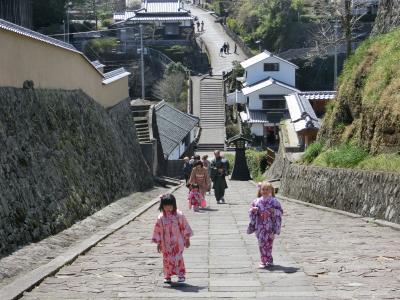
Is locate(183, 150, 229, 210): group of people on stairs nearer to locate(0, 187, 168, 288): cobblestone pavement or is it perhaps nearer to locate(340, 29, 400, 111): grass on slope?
locate(0, 187, 168, 288): cobblestone pavement

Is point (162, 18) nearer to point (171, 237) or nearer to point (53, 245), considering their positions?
point (53, 245)

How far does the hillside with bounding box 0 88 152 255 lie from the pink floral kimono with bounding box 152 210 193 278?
2.19m

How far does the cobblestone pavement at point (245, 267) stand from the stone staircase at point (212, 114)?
38.1 m

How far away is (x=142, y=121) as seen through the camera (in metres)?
35.9

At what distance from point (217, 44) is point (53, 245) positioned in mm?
70361

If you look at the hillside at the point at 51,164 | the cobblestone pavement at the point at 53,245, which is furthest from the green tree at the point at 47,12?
the cobblestone pavement at the point at 53,245

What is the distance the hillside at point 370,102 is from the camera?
1529 centimetres

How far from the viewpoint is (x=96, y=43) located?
222 feet

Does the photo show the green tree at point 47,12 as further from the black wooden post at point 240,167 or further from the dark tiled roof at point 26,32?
the dark tiled roof at point 26,32

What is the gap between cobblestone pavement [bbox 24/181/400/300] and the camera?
7.74 meters

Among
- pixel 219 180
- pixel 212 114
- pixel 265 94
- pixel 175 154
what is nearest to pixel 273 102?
pixel 265 94

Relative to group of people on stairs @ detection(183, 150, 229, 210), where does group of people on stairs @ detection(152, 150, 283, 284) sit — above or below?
above

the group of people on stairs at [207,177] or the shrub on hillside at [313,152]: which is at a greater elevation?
the shrub on hillside at [313,152]

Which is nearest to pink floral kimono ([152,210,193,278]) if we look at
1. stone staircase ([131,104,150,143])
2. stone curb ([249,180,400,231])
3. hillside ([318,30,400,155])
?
stone curb ([249,180,400,231])
